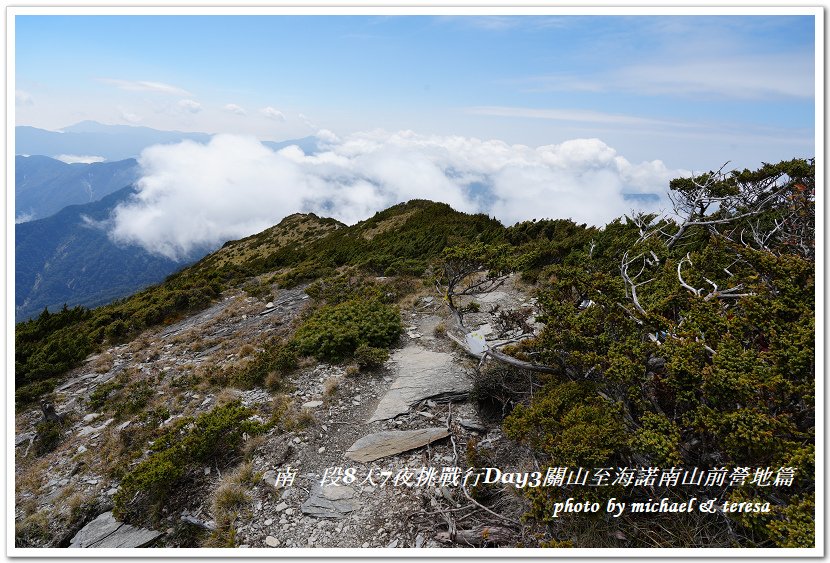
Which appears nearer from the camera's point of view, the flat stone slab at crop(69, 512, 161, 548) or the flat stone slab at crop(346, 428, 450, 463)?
the flat stone slab at crop(69, 512, 161, 548)

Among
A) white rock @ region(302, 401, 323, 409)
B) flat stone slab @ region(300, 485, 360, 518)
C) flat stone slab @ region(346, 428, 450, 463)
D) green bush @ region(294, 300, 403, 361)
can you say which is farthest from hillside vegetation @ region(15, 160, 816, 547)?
flat stone slab @ region(300, 485, 360, 518)

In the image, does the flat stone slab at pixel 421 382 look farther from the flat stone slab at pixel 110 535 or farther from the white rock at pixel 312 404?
the flat stone slab at pixel 110 535

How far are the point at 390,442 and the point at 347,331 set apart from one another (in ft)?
13.7

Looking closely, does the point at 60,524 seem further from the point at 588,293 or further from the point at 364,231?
the point at 364,231

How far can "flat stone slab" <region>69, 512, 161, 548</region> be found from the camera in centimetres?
590

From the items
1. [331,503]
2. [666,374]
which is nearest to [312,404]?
[331,503]

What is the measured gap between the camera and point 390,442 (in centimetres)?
700

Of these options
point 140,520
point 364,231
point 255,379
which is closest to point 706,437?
point 140,520

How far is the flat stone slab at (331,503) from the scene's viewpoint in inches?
223

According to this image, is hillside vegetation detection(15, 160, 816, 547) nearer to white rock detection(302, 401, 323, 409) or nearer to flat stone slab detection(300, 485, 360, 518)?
white rock detection(302, 401, 323, 409)

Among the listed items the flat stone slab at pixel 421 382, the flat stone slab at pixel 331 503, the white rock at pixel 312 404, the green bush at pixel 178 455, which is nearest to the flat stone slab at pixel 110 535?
the green bush at pixel 178 455

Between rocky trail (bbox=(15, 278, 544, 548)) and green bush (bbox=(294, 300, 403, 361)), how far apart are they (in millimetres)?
495

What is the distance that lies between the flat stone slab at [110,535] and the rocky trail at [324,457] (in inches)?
0.7

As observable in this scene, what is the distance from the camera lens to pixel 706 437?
443 cm
